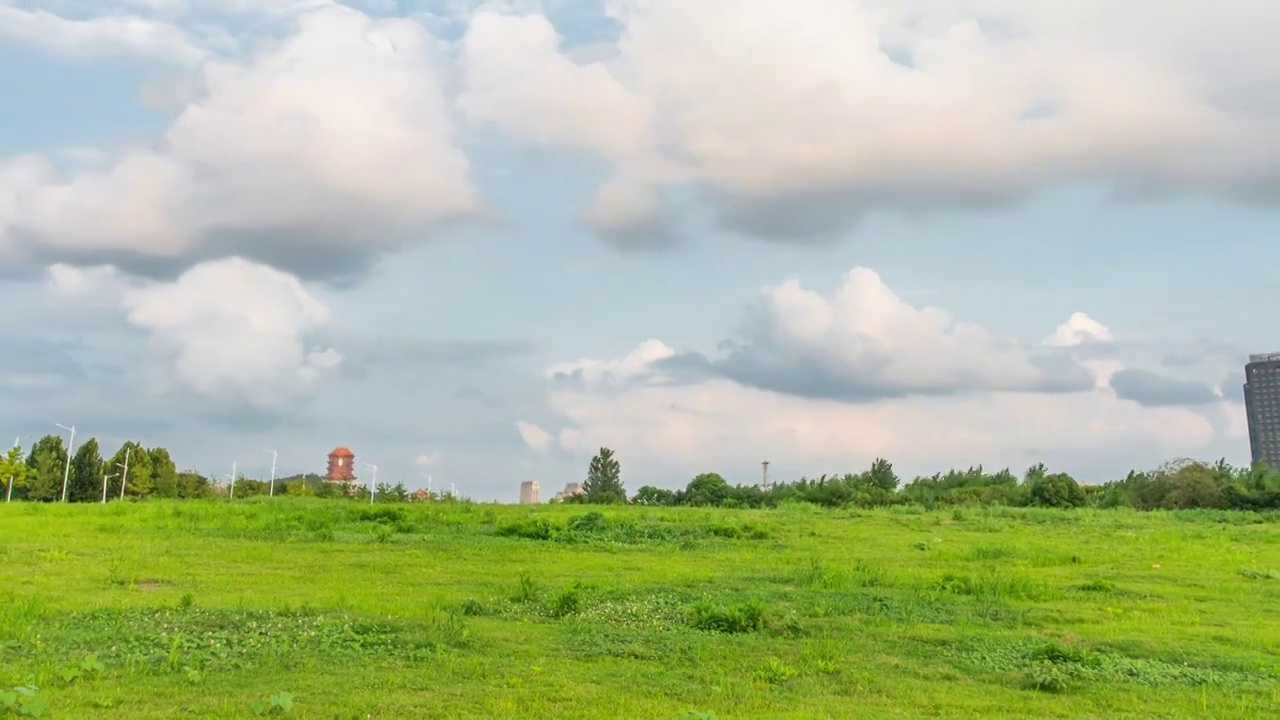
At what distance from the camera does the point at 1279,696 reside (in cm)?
925

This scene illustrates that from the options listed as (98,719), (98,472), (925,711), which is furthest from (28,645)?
(98,472)

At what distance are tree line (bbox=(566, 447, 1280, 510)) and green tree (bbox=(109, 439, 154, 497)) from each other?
33.6 m

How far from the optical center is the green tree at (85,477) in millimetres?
71000

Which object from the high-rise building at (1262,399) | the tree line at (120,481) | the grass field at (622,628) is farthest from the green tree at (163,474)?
the high-rise building at (1262,399)

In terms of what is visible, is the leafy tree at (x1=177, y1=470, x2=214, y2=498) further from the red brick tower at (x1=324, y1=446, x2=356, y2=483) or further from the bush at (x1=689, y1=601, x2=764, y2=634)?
the bush at (x1=689, y1=601, x2=764, y2=634)

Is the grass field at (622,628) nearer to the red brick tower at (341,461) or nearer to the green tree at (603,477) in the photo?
the green tree at (603,477)

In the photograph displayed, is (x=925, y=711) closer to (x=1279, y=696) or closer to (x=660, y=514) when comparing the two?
(x=1279, y=696)

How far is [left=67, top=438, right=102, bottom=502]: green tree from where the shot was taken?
7100 cm

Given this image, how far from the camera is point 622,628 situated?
11672 mm

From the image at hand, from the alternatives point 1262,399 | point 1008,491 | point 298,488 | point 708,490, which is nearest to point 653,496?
point 708,490

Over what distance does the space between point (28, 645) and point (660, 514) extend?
2146 cm

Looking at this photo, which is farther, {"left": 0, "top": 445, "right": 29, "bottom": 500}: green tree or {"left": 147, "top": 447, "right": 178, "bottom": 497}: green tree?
{"left": 147, "top": 447, "right": 178, "bottom": 497}: green tree

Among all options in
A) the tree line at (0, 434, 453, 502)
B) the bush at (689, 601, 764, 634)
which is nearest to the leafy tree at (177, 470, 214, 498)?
the tree line at (0, 434, 453, 502)

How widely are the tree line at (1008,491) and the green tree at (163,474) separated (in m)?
33.5
